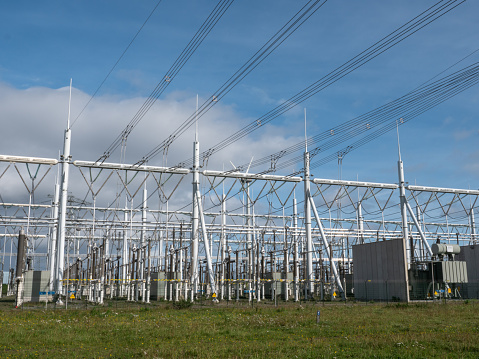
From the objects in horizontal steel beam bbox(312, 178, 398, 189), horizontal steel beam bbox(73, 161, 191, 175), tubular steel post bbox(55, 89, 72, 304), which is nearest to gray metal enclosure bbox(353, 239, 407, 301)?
horizontal steel beam bbox(312, 178, 398, 189)

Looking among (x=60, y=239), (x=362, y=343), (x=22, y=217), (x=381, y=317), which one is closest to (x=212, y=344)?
(x=362, y=343)

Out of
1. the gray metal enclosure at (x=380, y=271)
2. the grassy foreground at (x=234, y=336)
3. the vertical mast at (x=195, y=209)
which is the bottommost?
the grassy foreground at (x=234, y=336)

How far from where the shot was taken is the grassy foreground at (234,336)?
13492 millimetres

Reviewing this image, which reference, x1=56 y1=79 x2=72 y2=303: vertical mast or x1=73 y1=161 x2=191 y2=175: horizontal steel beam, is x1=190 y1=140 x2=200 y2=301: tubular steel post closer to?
x1=73 y1=161 x2=191 y2=175: horizontal steel beam

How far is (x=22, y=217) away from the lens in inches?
2096

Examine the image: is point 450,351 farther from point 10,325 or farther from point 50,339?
point 10,325

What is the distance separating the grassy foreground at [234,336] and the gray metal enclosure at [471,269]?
22727 millimetres

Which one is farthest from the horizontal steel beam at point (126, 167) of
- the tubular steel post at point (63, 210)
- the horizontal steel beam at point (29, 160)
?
the horizontal steel beam at point (29, 160)

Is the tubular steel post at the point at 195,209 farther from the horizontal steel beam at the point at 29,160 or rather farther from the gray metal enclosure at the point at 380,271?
the gray metal enclosure at the point at 380,271

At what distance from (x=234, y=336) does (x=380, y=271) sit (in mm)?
26149

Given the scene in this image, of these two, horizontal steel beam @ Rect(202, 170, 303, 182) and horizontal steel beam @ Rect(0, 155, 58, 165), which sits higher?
horizontal steel beam @ Rect(0, 155, 58, 165)

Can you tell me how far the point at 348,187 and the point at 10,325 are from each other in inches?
1283

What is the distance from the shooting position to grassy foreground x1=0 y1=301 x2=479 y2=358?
1349 centimetres

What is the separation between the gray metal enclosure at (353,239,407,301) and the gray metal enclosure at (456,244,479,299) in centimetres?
978
